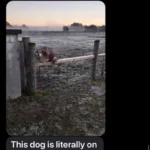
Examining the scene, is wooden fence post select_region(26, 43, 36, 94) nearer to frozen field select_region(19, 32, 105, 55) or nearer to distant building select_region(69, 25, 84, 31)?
frozen field select_region(19, 32, 105, 55)

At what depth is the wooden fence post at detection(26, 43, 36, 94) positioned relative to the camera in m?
1.63

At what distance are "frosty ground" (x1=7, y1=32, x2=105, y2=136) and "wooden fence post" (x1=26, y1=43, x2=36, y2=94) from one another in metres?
0.04

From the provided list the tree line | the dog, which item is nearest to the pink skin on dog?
the dog

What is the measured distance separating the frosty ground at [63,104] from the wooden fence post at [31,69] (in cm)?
4

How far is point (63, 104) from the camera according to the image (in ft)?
5.33
